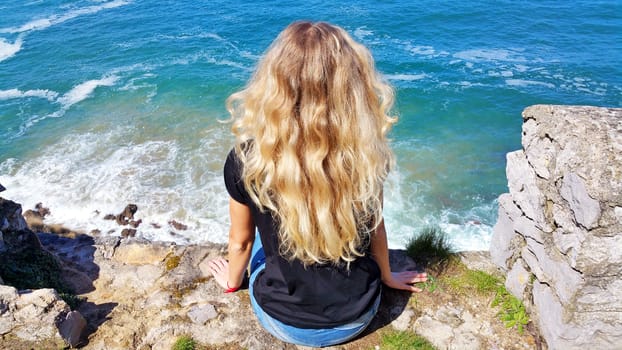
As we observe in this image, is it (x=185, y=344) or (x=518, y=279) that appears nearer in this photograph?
(x=185, y=344)

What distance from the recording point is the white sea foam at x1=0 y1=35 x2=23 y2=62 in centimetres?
2384

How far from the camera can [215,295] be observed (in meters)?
4.44

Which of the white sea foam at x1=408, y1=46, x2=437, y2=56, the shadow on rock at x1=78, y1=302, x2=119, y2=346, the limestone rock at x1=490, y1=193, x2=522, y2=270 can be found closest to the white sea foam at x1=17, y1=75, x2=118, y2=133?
the white sea foam at x1=408, y1=46, x2=437, y2=56

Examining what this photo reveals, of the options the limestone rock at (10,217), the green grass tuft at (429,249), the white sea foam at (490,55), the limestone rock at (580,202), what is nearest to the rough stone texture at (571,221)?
the limestone rock at (580,202)

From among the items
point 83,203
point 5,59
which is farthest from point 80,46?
point 83,203

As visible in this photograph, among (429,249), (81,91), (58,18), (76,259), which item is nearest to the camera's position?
(429,249)

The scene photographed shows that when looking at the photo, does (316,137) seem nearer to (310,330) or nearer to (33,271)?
(310,330)

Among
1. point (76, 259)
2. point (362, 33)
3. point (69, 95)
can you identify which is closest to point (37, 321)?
point (76, 259)

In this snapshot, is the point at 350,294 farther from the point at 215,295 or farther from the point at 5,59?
the point at 5,59

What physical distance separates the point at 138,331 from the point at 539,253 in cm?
364

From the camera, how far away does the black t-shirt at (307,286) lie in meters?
3.11

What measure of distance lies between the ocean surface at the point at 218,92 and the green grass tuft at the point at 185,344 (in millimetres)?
4205

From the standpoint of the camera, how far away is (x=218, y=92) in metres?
19.2

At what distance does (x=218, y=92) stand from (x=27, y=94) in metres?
8.60
